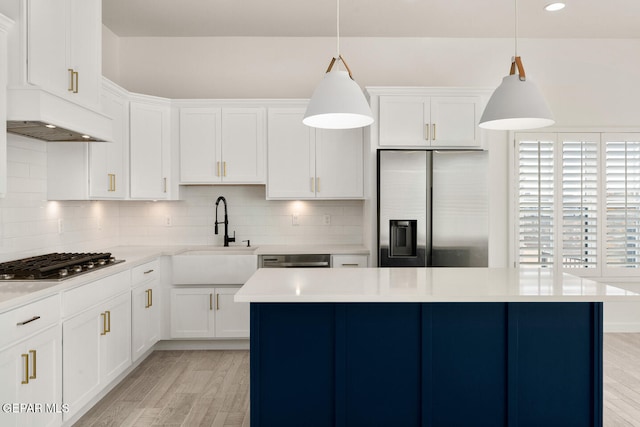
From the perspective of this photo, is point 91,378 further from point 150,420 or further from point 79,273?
point 79,273

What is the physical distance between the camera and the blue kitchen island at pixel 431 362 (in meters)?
2.40

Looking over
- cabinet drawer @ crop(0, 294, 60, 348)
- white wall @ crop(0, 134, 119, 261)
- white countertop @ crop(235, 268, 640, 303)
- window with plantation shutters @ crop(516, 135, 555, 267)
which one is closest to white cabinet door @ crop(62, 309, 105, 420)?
cabinet drawer @ crop(0, 294, 60, 348)

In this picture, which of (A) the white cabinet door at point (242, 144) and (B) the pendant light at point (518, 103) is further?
(A) the white cabinet door at point (242, 144)

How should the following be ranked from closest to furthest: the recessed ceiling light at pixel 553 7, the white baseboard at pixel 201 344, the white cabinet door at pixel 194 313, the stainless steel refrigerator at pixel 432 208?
the recessed ceiling light at pixel 553 7, the stainless steel refrigerator at pixel 432 208, the white cabinet door at pixel 194 313, the white baseboard at pixel 201 344

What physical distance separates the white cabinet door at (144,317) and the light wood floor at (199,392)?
0.21 metres

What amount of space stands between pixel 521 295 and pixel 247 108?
10.3 ft

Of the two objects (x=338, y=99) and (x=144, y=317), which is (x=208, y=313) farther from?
(x=338, y=99)

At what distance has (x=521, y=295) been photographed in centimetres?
220

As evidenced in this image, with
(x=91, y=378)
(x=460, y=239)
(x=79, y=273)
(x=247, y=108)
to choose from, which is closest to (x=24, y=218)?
(x=79, y=273)

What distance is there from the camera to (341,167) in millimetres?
4477

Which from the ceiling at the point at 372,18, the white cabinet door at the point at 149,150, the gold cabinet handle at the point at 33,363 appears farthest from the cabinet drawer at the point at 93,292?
the ceiling at the point at 372,18

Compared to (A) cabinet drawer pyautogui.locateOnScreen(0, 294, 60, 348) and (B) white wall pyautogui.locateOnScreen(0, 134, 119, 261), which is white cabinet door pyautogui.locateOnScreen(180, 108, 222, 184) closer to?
(B) white wall pyautogui.locateOnScreen(0, 134, 119, 261)

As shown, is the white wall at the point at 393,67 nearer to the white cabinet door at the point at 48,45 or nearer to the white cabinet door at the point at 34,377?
the white cabinet door at the point at 48,45

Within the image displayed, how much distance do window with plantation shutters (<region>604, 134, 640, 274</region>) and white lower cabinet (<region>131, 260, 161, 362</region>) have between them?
4.51 meters
